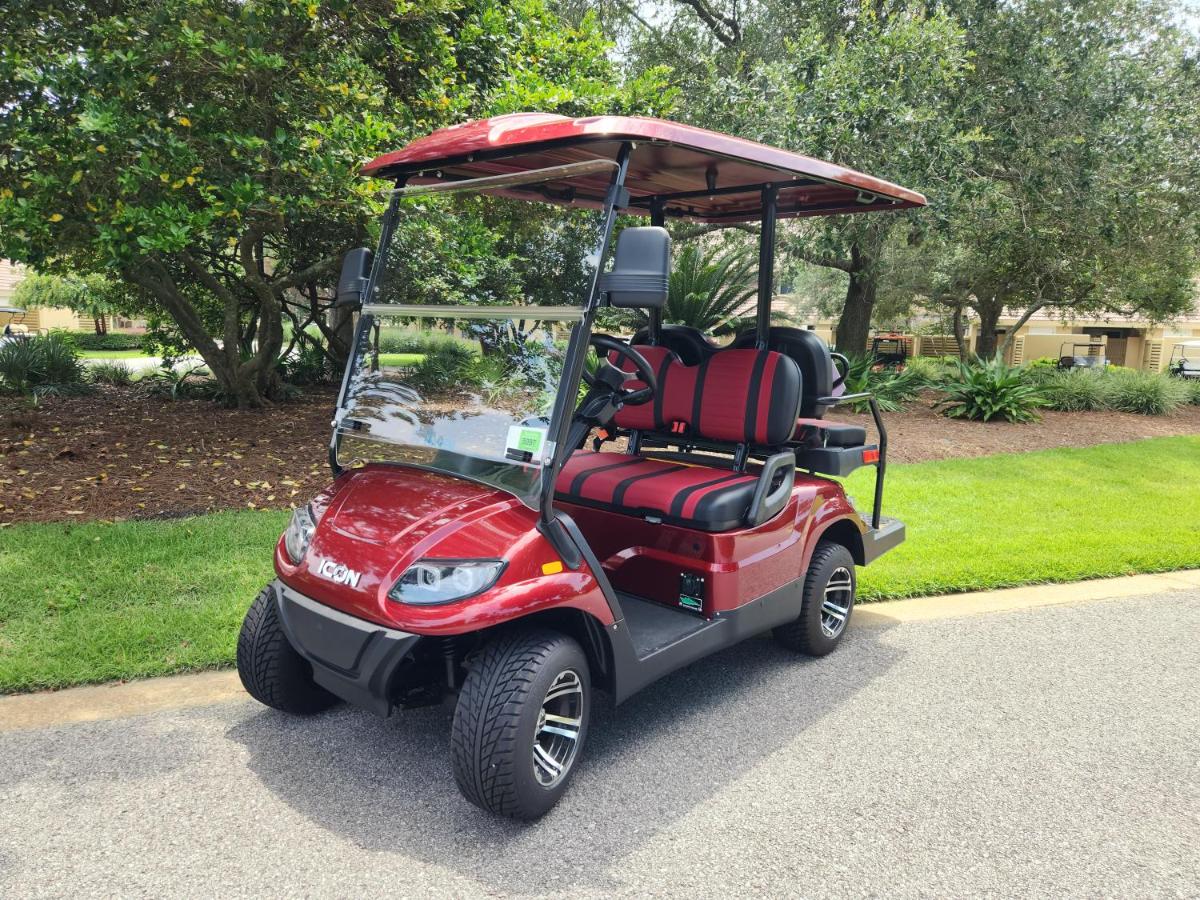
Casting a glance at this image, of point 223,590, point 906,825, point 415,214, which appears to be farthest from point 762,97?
point 906,825

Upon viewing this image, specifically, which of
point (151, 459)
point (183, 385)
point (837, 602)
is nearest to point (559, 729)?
point (837, 602)

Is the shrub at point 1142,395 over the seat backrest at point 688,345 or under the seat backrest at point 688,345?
under

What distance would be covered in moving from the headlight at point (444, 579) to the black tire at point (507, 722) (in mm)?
230

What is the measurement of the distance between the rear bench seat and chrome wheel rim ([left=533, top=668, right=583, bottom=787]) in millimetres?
792

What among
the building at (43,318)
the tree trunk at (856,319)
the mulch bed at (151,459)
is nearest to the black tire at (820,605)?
the mulch bed at (151,459)

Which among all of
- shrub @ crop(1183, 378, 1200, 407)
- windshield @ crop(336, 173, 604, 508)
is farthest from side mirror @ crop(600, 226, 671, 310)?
shrub @ crop(1183, 378, 1200, 407)

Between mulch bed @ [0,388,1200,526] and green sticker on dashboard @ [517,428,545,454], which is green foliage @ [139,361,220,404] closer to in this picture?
mulch bed @ [0,388,1200,526]

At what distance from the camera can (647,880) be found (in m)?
2.18

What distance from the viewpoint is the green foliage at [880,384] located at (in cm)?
1056

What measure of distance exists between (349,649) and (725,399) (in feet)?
6.42

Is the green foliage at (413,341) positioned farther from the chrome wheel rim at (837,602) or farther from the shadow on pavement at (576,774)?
the chrome wheel rim at (837,602)

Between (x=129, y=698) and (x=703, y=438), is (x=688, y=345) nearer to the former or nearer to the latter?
(x=703, y=438)

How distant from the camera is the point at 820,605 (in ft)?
11.6

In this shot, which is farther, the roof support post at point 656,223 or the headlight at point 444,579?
the roof support post at point 656,223
